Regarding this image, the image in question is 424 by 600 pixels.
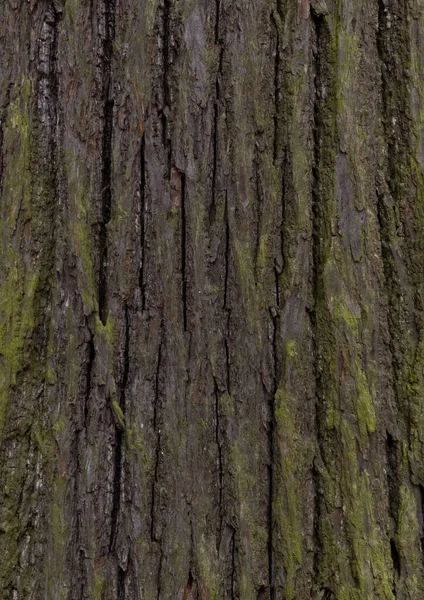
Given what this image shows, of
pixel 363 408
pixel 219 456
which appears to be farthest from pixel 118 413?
pixel 363 408

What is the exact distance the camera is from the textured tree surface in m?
1.33

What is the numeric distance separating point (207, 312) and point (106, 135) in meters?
0.47

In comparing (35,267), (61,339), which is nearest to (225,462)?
(61,339)

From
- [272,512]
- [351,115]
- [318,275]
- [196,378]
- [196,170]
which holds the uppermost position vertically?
[351,115]

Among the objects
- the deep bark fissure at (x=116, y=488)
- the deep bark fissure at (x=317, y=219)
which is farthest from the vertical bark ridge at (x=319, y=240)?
the deep bark fissure at (x=116, y=488)

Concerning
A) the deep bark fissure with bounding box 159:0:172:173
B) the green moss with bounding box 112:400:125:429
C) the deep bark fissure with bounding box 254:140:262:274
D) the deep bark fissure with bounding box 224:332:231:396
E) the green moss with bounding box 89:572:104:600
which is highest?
the deep bark fissure with bounding box 159:0:172:173

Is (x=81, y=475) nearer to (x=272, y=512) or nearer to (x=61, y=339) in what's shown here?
(x=61, y=339)

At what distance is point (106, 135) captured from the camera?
4.56 feet

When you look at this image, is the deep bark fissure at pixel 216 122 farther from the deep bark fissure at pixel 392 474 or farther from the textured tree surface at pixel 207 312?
the deep bark fissure at pixel 392 474

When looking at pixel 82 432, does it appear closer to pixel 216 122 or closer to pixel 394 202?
pixel 216 122

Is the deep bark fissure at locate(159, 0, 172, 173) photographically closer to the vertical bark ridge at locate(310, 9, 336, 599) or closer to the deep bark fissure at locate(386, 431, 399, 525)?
the vertical bark ridge at locate(310, 9, 336, 599)

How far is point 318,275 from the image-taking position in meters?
1.38

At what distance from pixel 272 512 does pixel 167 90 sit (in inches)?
38.4

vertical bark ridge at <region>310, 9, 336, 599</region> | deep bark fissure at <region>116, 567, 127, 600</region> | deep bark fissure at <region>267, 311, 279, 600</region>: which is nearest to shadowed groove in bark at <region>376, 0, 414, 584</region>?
vertical bark ridge at <region>310, 9, 336, 599</region>
